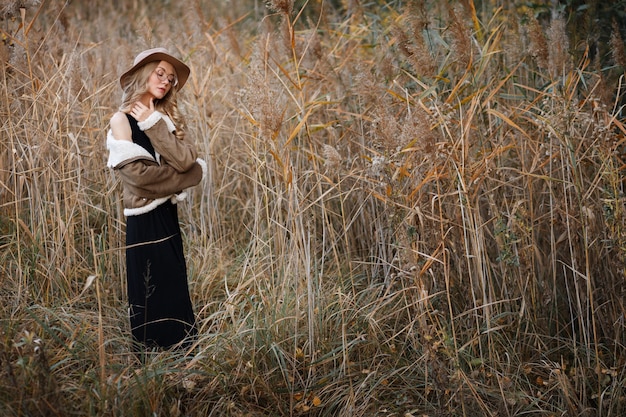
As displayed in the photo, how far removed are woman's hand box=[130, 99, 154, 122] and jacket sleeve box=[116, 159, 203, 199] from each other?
7.8 inches

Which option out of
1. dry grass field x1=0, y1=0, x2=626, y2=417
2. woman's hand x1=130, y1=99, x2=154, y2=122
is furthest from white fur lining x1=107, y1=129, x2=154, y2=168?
dry grass field x1=0, y1=0, x2=626, y2=417

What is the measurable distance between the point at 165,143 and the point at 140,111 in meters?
0.20

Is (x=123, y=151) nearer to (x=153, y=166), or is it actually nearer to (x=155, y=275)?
(x=153, y=166)

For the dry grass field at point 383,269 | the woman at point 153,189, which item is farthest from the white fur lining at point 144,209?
the dry grass field at point 383,269

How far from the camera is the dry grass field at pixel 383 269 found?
2721 mm

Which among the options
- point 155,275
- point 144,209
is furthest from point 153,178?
point 155,275

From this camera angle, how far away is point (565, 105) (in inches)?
110

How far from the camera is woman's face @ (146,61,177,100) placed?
9.92ft

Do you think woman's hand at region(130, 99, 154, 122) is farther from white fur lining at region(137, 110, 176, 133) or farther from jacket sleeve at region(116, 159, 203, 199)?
jacket sleeve at region(116, 159, 203, 199)

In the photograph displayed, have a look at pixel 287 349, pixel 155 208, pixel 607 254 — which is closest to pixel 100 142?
pixel 155 208

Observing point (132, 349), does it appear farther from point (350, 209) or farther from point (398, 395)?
point (350, 209)

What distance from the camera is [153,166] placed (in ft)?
9.52

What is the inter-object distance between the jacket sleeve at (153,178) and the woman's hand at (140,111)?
20cm

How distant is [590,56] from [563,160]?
1398 mm
